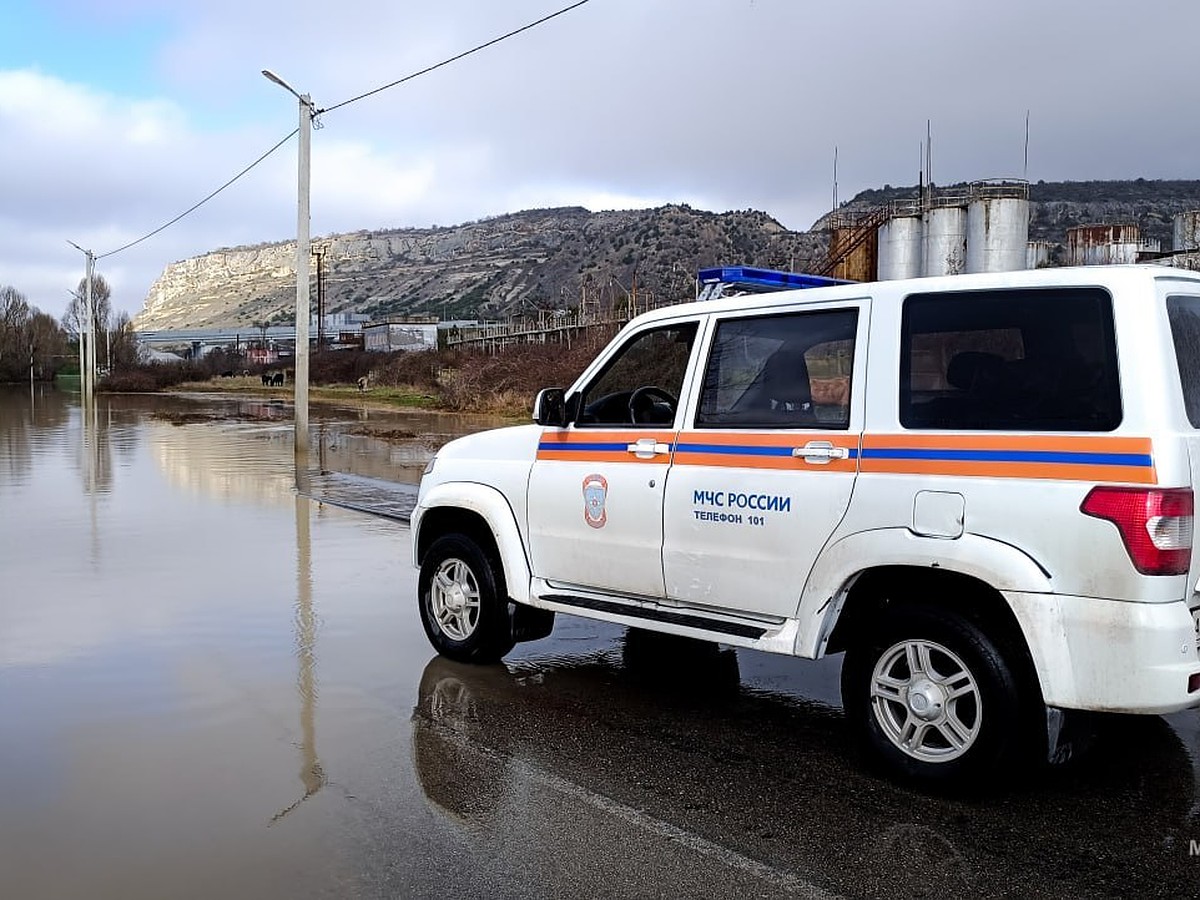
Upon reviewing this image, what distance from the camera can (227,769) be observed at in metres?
5.24

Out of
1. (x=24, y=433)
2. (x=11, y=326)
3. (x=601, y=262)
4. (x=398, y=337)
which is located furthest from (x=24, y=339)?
(x=24, y=433)

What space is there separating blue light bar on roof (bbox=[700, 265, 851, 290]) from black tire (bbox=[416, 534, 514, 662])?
2.16 m

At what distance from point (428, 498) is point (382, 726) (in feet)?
5.76

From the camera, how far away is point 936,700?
4902 millimetres

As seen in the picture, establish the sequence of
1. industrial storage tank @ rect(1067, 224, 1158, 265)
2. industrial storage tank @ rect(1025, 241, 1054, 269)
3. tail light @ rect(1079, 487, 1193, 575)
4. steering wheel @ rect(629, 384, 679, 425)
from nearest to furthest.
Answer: tail light @ rect(1079, 487, 1193, 575)
steering wheel @ rect(629, 384, 679, 425)
industrial storage tank @ rect(1067, 224, 1158, 265)
industrial storage tank @ rect(1025, 241, 1054, 269)

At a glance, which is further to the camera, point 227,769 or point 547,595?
point 547,595

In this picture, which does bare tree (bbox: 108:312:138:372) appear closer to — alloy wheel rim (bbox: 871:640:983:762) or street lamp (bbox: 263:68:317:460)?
street lamp (bbox: 263:68:317:460)

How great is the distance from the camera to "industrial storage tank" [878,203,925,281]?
44.2 meters

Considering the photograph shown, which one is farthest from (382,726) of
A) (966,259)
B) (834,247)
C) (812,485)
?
(834,247)

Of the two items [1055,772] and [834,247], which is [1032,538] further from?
[834,247]

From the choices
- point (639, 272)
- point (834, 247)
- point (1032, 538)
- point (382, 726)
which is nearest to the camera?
point (1032, 538)

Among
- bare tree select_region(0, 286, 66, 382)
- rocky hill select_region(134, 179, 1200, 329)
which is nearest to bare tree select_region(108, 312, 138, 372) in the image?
bare tree select_region(0, 286, 66, 382)

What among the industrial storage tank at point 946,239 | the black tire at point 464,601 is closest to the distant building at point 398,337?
the industrial storage tank at point 946,239

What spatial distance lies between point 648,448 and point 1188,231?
153ft
